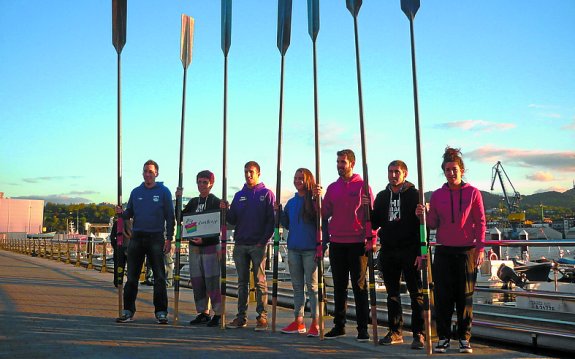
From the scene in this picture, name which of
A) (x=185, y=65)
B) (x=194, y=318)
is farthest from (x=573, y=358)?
(x=185, y=65)

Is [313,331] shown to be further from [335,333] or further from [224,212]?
[224,212]

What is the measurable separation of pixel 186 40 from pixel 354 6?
3206 mm

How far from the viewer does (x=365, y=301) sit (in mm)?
6758

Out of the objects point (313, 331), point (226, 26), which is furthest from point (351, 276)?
point (226, 26)

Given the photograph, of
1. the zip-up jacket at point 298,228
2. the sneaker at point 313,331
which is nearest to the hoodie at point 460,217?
the zip-up jacket at point 298,228

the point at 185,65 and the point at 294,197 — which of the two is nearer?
the point at 294,197

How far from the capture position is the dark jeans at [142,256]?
8062 millimetres

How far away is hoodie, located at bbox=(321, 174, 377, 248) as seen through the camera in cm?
671

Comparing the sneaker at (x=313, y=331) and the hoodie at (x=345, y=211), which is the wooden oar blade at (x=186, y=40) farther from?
the sneaker at (x=313, y=331)

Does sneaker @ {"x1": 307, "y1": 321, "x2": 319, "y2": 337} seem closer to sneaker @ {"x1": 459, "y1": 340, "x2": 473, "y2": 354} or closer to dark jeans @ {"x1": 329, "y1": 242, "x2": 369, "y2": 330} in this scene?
dark jeans @ {"x1": 329, "y1": 242, "x2": 369, "y2": 330}

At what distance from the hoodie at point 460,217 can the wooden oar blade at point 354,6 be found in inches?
105

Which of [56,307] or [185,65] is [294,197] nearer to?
[185,65]

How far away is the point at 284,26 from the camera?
8844 millimetres

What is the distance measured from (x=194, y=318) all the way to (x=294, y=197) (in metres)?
2.45
